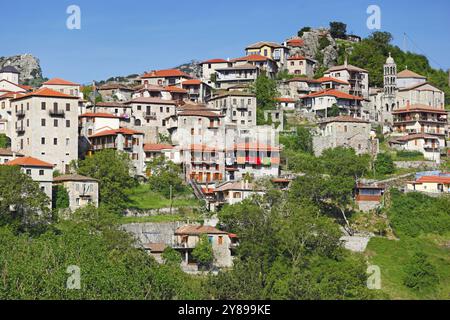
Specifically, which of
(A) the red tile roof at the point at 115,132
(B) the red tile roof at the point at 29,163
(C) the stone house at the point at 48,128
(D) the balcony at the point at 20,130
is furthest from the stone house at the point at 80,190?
(A) the red tile roof at the point at 115,132

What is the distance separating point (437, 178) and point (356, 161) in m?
7.72

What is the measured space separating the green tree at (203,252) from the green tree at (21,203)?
34.0 ft

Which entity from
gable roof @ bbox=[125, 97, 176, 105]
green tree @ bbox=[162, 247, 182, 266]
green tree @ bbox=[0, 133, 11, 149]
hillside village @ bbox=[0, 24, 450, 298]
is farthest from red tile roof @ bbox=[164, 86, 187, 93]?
green tree @ bbox=[162, 247, 182, 266]

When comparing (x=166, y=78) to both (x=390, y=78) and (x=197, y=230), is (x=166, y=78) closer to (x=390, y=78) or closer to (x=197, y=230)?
(x=390, y=78)

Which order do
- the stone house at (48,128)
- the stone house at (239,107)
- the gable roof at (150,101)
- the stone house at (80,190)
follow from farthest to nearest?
the stone house at (239,107) < the gable roof at (150,101) < the stone house at (48,128) < the stone house at (80,190)

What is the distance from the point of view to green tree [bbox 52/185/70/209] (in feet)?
264

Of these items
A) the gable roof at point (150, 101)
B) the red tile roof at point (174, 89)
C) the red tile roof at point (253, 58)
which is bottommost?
the gable roof at point (150, 101)

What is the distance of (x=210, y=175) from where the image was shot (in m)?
91.6

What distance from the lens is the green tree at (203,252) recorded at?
7525 centimetres

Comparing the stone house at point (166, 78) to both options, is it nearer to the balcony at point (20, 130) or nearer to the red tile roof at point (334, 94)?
the red tile roof at point (334, 94)

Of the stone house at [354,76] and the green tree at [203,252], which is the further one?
the stone house at [354,76]

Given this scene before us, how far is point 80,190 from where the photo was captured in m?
81.2
